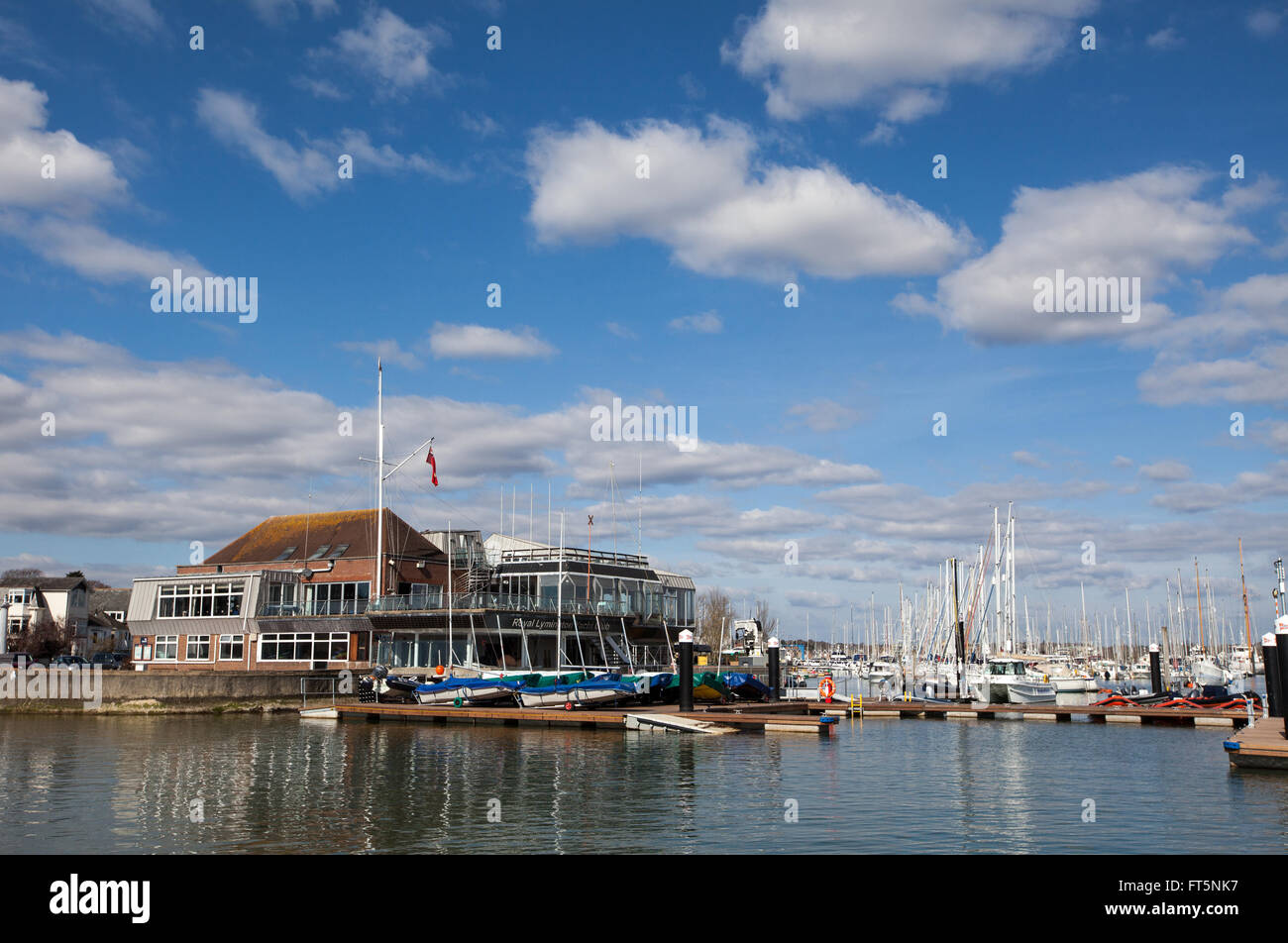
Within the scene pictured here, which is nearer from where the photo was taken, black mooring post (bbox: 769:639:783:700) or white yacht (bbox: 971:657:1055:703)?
black mooring post (bbox: 769:639:783:700)

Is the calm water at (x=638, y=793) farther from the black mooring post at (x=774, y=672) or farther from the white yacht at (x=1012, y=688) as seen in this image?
the white yacht at (x=1012, y=688)

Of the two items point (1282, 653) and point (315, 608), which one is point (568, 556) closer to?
point (315, 608)

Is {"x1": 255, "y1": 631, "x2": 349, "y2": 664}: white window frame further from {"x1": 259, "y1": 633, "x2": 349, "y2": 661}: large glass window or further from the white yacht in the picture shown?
the white yacht

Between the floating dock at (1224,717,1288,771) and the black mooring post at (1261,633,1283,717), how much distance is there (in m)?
2.36

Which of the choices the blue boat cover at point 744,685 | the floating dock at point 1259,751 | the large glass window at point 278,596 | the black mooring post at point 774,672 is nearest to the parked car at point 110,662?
the large glass window at point 278,596

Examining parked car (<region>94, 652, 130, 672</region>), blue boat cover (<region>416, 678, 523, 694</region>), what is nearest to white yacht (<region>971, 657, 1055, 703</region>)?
blue boat cover (<region>416, 678, 523, 694</region>)

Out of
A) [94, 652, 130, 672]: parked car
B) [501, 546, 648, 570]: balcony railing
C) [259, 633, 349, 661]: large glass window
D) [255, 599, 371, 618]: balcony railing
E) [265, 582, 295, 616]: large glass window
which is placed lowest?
[94, 652, 130, 672]: parked car

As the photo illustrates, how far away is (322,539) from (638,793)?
51.7 metres

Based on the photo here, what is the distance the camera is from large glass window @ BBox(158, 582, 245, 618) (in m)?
68.8

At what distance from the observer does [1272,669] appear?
32156 millimetres

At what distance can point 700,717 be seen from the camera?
136 feet
